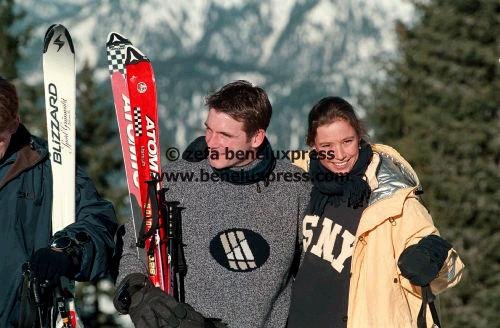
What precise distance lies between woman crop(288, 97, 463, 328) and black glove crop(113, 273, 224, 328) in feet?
1.89

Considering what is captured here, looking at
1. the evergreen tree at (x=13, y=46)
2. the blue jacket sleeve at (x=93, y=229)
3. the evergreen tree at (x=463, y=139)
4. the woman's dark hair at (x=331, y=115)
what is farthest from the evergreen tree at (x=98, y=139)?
the woman's dark hair at (x=331, y=115)

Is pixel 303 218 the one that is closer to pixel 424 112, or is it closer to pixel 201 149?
pixel 201 149

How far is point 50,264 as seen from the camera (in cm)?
380

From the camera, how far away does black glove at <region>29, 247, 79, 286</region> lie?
3.79 metres

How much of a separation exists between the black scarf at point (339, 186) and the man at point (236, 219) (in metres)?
0.09

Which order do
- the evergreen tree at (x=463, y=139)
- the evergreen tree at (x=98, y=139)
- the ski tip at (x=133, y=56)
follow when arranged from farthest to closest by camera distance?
the evergreen tree at (x=98, y=139) < the evergreen tree at (x=463, y=139) < the ski tip at (x=133, y=56)

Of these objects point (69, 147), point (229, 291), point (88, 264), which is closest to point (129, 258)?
point (88, 264)

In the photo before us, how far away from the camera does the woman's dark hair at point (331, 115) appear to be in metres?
4.22

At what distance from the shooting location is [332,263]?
4.23 m

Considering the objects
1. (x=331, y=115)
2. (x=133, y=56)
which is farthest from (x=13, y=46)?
(x=331, y=115)

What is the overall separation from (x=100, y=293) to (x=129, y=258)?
98.3 ft

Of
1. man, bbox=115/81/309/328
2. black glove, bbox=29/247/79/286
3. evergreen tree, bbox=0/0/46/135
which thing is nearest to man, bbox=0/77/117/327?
black glove, bbox=29/247/79/286

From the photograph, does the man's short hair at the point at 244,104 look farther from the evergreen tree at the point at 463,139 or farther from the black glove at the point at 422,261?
the evergreen tree at the point at 463,139

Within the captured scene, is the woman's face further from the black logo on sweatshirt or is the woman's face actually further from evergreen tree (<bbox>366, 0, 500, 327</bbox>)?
evergreen tree (<bbox>366, 0, 500, 327</bbox>)
